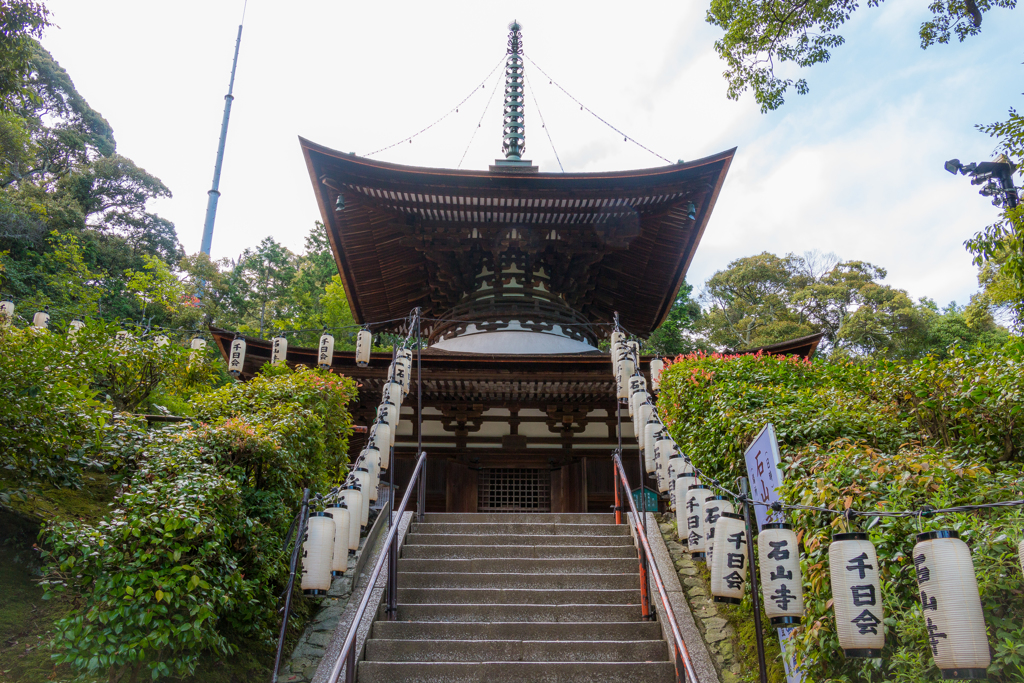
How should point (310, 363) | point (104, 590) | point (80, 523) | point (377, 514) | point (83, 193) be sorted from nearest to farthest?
point (104, 590) → point (80, 523) → point (377, 514) → point (310, 363) → point (83, 193)

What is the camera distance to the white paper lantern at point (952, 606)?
268 cm

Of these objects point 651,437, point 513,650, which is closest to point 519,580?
point 513,650

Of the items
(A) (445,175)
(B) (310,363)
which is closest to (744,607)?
(A) (445,175)

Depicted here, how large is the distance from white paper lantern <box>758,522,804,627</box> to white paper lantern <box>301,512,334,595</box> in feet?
9.74

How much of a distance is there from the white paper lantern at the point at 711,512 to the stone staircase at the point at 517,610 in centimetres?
100

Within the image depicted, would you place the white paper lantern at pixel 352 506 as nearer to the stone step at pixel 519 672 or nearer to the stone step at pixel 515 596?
the stone step at pixel 515 596

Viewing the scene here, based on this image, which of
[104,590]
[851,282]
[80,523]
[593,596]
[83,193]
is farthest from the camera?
[851,282]

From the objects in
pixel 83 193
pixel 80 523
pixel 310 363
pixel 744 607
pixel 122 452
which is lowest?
pixel 744 607

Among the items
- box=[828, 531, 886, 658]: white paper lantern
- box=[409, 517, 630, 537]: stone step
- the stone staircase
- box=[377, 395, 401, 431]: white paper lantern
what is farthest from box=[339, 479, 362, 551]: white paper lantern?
box=[828, 531, 886, 658]: white paper lantern

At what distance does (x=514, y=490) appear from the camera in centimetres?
1098

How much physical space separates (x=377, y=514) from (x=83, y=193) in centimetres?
2754

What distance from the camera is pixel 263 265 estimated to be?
28516 mm

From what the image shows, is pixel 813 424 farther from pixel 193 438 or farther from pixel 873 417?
pixel 193 438

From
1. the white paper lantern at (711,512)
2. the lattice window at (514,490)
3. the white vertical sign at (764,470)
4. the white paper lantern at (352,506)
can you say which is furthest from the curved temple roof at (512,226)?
the white paper lantern at (711,512)
